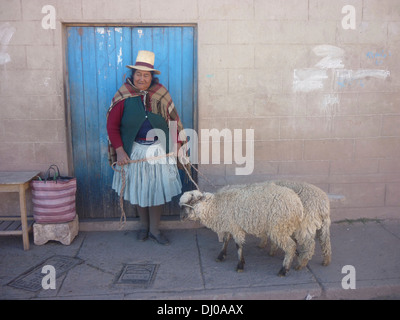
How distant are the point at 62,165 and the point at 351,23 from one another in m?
4.33

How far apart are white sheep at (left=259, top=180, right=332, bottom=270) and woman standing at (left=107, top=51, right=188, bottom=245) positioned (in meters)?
1.64

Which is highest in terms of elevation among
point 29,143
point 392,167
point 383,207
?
point 29,143

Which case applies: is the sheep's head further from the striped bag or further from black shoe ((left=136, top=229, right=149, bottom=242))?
the striped bag

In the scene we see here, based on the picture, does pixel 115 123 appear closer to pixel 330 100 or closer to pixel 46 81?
pixel 46 81

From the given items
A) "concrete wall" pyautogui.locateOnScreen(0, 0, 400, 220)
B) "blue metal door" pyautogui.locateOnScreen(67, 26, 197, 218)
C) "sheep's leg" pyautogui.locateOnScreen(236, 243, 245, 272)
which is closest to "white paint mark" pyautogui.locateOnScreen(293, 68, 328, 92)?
"concrete wall" pyautogui.locateOnScreen(0, 0, 400, 220)

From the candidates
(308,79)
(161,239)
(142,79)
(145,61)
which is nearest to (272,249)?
(161,239)

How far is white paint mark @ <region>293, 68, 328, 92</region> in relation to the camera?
197 inches

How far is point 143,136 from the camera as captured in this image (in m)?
4.55

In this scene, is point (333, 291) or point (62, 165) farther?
point (62, 165)

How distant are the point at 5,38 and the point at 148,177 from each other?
2553mm

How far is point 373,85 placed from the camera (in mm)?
5102

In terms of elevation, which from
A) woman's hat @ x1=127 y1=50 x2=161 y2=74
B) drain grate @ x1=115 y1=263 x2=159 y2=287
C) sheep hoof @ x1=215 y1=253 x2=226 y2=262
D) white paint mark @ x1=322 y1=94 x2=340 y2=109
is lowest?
drain grate @ x1=115 y1=263 x2=159 y2=287

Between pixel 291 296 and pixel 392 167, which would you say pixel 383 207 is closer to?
pixel 392 167

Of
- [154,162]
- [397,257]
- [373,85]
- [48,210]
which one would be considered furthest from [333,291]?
[48,210]
